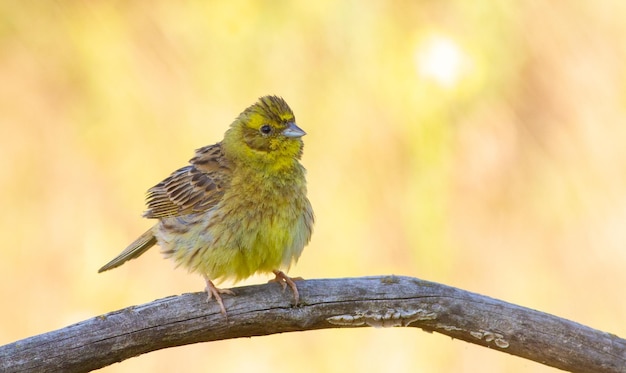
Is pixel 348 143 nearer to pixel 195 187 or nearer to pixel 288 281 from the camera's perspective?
pixel 195 187

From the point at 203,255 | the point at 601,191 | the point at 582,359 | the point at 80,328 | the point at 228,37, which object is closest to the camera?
the point at 80,328

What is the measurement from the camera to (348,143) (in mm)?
7047

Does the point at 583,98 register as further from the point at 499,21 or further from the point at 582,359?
the point at 582,359

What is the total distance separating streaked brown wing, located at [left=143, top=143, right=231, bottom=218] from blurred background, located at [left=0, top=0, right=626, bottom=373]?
5.52ft

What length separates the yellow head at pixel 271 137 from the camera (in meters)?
4.69

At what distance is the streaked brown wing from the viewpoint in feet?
15.3

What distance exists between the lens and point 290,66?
7176mm

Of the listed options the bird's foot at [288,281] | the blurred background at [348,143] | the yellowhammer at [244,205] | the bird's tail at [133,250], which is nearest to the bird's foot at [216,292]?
the yellowhammer at [244,205]

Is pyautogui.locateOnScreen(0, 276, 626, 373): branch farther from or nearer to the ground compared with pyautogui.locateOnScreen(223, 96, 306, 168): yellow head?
nearer to the ground

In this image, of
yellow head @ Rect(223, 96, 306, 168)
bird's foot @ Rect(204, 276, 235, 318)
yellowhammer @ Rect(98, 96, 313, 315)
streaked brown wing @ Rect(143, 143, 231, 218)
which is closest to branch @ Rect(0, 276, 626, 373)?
bird's foot @ Rect(204, 276, 235, 318)

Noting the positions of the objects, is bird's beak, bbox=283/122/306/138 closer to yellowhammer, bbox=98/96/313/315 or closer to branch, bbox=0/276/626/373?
yellowhammer, bbox=98/96/313/315

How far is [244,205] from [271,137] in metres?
0.40

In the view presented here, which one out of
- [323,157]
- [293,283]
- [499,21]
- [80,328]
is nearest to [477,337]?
[293,283]

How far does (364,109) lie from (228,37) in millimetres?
1189
